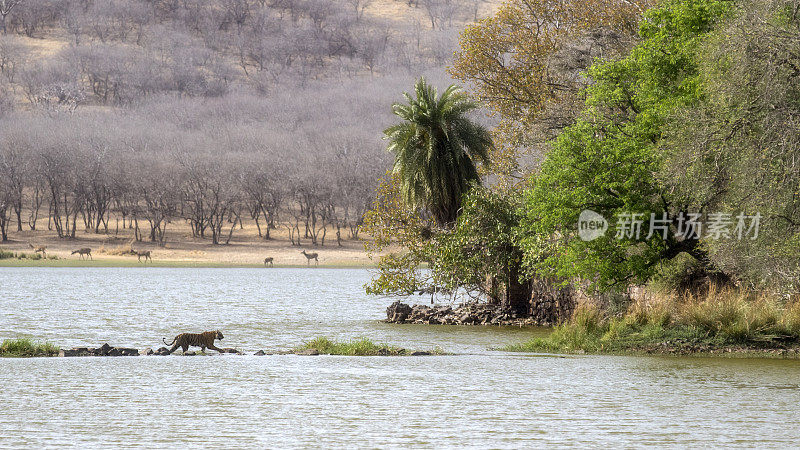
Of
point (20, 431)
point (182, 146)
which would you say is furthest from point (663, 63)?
point (182, 146)

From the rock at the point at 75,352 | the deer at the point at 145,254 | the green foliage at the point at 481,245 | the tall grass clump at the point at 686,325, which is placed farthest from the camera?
the deer at the point at 145,254

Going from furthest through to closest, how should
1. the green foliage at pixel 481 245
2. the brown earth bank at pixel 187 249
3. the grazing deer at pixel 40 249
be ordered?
the brown earth bank at pixel 187 249
the grazing deer at pixel 40 249
the green foliage at pixel 481 245

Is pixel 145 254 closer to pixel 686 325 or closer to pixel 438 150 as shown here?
pixel 438 150

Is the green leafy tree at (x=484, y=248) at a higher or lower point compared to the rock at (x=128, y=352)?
higher

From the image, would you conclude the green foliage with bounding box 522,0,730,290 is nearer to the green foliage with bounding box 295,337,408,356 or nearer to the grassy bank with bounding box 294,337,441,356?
the grassy bank with bounding box 294,337,441,356

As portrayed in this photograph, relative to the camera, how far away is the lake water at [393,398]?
15.6m

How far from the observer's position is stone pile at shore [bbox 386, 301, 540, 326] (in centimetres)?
4056

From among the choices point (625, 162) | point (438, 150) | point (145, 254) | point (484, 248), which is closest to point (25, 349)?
point (625, 162)

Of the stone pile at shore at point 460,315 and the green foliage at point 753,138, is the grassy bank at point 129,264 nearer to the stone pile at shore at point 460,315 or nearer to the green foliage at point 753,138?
the stone pile at shore at point 460,315

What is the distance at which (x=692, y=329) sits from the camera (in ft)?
90.0

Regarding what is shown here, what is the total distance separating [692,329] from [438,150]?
17.3 m

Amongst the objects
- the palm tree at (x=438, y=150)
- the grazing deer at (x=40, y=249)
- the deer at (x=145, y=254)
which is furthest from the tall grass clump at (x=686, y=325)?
the grazing deer at (x=40, y=249)

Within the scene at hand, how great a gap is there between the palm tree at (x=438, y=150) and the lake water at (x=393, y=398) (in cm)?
860

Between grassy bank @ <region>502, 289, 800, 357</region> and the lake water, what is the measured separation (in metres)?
1.19
